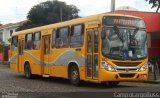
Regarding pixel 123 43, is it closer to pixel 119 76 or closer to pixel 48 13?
pixel 119 76

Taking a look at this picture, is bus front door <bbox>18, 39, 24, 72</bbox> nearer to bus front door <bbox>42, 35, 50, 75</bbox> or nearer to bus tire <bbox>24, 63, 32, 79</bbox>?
bus tire <bbox>24, 63, 32, 79</bbox>

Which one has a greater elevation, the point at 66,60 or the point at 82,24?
the point at 82,24

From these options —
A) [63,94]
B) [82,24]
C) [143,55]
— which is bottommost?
[63,94]

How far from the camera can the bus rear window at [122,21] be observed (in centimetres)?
1827

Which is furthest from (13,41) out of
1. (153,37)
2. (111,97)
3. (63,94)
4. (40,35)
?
(111,97)

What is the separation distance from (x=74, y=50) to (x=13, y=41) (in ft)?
30.9

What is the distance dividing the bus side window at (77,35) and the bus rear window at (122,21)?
157cm

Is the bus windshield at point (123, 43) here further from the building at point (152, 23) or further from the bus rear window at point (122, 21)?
the building at point (152, 23)

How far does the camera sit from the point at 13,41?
1115 inches

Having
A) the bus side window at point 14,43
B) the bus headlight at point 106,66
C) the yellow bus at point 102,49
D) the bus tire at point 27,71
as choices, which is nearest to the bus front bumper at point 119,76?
the yellow bus at point 102,49

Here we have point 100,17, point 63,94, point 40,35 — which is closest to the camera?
point 63,94

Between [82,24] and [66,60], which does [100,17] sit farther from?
[66,60]

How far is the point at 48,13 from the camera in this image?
6300 centimetres

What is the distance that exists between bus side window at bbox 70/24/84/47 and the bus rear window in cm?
157
